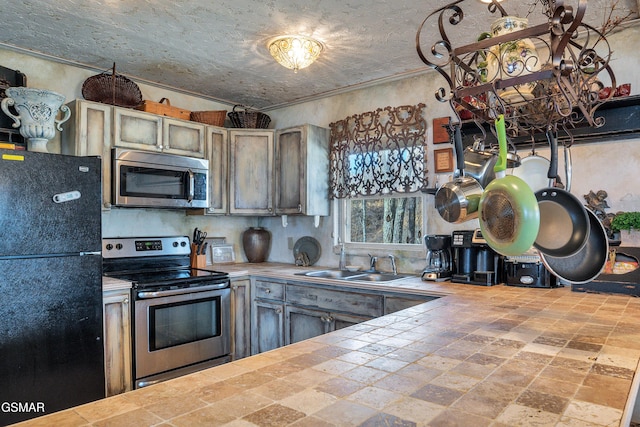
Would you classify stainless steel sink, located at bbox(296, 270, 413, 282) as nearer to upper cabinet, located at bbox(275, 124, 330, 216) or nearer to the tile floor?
upper cabinet, located at bbox(275, 124, 330, 216)

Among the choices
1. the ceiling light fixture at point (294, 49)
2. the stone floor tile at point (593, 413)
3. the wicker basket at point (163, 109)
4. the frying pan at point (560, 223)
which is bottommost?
the stone floor tile at point (593, 413)

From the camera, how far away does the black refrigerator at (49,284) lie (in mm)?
2131

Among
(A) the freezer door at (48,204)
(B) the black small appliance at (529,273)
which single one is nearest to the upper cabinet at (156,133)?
(A) the freezer door at (48,204)

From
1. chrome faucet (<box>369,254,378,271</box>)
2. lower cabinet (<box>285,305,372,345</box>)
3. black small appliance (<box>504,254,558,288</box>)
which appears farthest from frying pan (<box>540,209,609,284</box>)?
chrome faucet (<box>369,254,378,271</box>)

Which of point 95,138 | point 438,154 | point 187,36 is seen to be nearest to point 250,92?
point 187,36

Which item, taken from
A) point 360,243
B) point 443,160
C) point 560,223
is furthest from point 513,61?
point 360,243

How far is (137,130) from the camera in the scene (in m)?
3.06

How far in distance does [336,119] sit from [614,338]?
2.81 metres

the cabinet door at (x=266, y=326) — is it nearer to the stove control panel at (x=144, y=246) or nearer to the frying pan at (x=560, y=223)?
the stove control panel at (x=144, y=246)

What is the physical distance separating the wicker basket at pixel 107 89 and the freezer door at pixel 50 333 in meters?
1.24

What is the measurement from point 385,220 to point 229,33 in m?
1.85

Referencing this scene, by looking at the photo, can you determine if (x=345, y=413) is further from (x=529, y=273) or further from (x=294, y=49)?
(x=294, y=49)

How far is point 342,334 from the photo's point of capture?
1.45 metres

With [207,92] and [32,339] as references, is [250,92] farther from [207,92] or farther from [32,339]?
[32,339]
